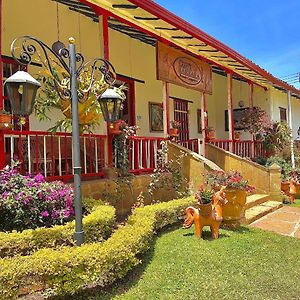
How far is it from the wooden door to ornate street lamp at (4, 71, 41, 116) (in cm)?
874

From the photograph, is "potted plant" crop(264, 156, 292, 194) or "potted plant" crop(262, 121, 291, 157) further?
"potted plant" crop(262, 121, 291, 157)

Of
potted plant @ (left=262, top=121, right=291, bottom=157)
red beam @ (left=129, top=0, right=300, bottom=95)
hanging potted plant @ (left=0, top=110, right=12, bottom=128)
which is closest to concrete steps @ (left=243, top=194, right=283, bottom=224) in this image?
potted plant @ (left=262, top=121, right=291, bottom=157)

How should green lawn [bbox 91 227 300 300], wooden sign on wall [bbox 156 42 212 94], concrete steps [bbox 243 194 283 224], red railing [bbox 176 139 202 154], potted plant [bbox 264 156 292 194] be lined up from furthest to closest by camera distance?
red railing [bbox 176 139 202 154]
potted plant [bbox 264 156 292 194]
wooden sign on wall [bbox 156 42 212 94]
concrete steps [bbox 243 194 283 224]
green lawn [bbox 91 227 300 300]

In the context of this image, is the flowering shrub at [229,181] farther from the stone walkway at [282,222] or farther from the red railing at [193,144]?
the red railing at [193,144]

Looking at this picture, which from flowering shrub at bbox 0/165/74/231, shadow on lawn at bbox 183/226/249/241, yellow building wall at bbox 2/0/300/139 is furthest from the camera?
yellow building wall at bbox 2/0/300/139

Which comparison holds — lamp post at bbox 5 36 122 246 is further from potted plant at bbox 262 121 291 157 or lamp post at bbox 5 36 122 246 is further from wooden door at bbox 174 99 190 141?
potted plant at bbox 262 121 291 157

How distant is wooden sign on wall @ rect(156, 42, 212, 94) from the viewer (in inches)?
305

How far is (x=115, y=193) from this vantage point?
612cm

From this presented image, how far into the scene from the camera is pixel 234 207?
19.5 feet

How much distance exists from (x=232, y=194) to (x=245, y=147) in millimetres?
6126

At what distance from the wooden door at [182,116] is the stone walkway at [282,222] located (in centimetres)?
466

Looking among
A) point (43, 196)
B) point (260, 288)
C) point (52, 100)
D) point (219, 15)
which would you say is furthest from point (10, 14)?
point (219, 15)

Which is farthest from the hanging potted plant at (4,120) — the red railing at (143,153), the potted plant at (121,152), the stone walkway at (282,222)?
the stone walkway at (282,222)

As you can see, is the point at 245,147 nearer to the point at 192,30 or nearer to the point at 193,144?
the point at 193,144
